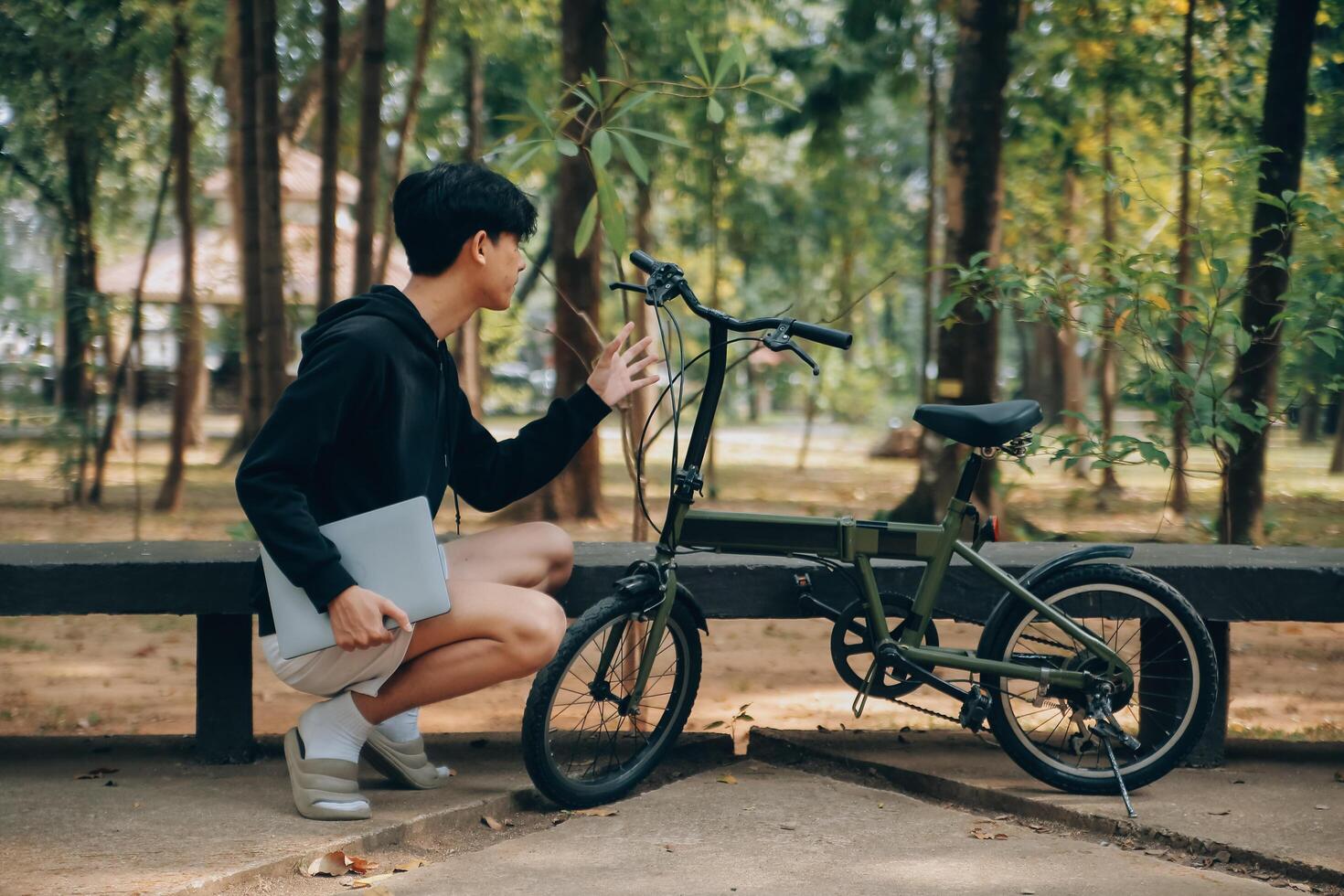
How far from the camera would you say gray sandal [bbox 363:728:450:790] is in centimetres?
395

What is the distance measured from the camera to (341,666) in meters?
3.55

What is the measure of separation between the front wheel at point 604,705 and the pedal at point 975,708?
31.3 inches

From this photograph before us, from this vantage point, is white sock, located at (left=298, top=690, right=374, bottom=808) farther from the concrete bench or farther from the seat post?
the seat post

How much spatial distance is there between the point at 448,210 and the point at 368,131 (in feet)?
30.7

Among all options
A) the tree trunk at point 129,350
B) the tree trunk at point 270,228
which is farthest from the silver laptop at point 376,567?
the tree trunk at point 129,350

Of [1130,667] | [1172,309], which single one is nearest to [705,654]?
[1172,309]

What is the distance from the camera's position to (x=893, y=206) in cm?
4025

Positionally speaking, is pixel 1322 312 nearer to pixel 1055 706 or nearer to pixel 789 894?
pixel 1055 706

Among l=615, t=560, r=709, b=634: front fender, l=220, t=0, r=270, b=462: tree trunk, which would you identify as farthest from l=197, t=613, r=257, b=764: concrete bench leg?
l=220, t=0, r=270, b=462: tree trunk

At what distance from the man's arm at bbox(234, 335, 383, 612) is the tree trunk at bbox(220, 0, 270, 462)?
29.5 feet

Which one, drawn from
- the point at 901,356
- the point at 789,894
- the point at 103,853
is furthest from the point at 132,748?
the point at 901,356

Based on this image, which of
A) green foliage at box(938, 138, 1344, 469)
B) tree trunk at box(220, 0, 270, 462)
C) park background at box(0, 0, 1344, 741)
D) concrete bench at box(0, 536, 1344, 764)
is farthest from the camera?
tree trunk at box(220, 0, 270, 462)

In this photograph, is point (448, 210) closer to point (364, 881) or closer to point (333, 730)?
point (333, 730)

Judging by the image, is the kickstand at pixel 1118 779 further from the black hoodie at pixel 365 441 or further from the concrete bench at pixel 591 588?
the black hoodie at pixel 365 441
